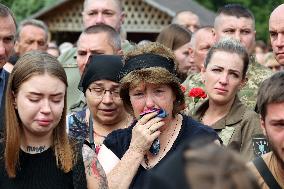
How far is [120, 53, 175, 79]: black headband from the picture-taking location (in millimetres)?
5414

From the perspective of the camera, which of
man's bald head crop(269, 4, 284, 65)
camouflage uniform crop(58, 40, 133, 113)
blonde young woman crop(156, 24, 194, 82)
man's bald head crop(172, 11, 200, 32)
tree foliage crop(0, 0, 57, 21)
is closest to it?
man's bald head crop(269, 4, 284, 65)

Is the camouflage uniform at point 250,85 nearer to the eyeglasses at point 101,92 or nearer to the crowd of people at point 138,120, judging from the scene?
the crowd of people at point 138,120

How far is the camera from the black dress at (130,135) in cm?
520

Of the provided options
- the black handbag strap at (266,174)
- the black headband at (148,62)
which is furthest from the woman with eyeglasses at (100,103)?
the black handbag strap at (266,174)

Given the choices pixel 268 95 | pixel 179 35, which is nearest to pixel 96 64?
pixel 268 95

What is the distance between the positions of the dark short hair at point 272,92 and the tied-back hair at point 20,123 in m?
1.25

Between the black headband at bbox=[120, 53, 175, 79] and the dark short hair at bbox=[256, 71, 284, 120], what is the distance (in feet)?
3.61

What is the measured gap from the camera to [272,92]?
437 centimetres

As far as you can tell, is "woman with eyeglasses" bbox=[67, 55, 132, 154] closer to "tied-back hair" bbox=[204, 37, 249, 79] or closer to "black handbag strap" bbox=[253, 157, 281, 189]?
"tied-back hair" bbox=[204, 37, 249, 79]

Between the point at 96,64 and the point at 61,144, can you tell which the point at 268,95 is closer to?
the point at 61,144

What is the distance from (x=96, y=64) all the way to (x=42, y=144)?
4.75 feet

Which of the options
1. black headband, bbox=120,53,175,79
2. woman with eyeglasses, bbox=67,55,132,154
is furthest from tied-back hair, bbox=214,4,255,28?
black headband, bbox=120,53,175,79

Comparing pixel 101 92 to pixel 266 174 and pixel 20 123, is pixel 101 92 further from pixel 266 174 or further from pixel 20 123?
pixel 266 174

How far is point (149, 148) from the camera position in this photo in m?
5.27
